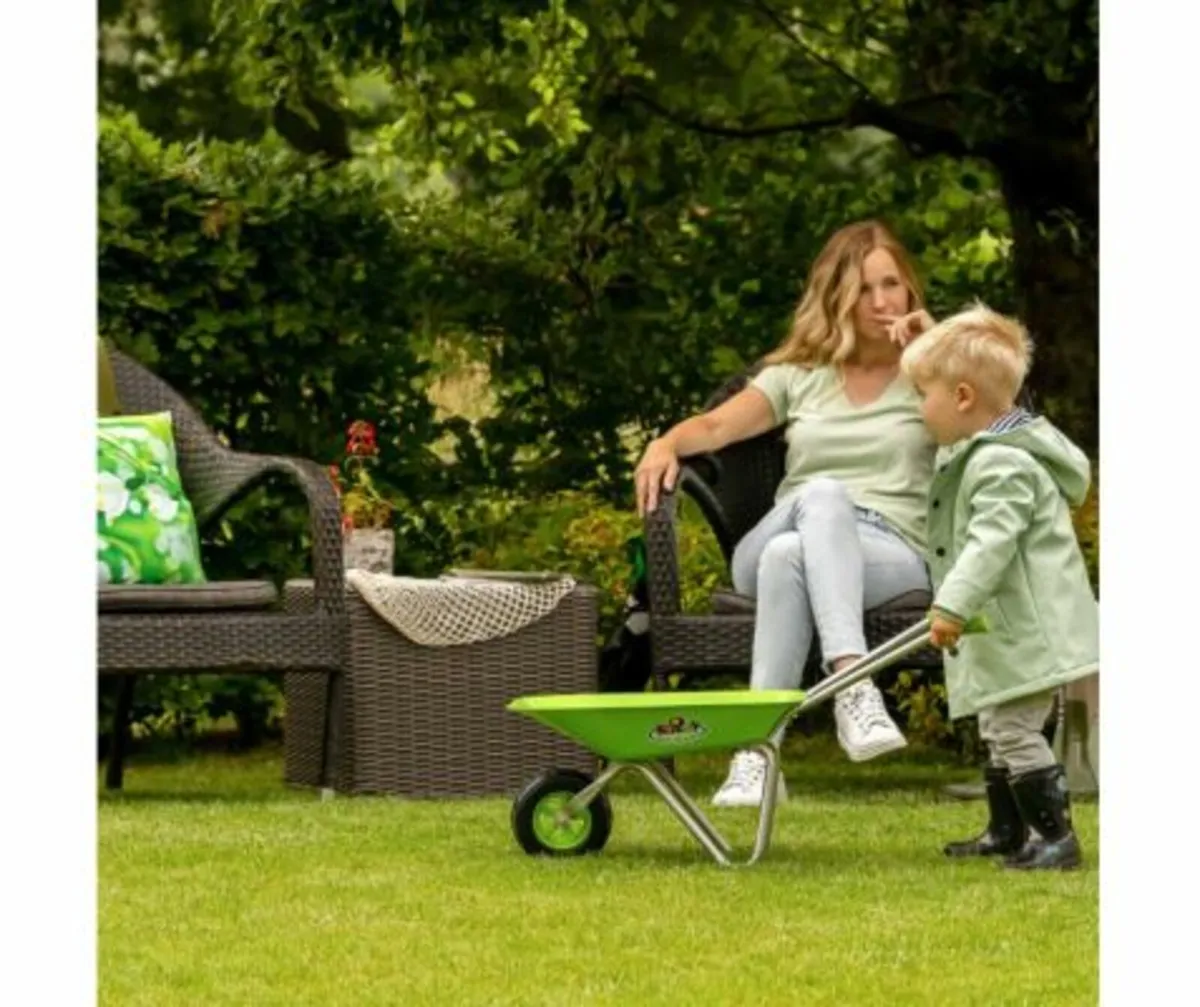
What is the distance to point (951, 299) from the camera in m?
7.70

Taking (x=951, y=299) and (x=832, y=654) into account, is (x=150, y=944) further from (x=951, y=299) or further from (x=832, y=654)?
(x=951, y=299)

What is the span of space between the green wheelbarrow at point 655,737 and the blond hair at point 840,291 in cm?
130

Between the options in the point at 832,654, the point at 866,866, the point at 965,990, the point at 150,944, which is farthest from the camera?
the point at 832,654

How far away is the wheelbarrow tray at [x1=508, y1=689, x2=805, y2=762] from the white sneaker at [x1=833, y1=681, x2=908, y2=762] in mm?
395

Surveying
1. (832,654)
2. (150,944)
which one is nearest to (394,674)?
(832,654)

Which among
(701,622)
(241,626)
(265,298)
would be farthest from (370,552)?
(265,298)

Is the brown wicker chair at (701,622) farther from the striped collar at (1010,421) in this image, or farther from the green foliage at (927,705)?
the green foliage at (927,705)

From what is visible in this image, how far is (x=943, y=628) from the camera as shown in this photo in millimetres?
4254

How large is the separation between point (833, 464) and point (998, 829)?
3.76 ft

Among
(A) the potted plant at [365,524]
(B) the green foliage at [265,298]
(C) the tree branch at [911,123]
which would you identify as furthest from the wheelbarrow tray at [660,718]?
(C) the tree branch at [911,123]

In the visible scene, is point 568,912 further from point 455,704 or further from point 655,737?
point 455,704

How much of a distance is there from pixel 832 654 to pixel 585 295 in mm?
2969
